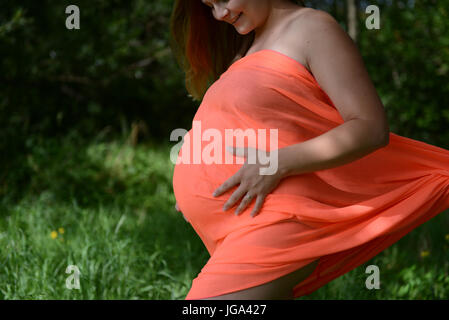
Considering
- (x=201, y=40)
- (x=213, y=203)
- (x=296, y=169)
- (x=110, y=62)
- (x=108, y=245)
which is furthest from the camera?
(x=110, y=62)

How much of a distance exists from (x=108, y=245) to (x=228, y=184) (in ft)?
5.58

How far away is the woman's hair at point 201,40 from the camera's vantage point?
72.4 inches

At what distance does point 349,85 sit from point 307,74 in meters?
0.13

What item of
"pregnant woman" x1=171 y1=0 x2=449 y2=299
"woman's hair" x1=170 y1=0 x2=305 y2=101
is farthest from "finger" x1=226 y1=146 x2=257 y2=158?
"woman's hair" x1=170 y1=0 x2=305 y2=101

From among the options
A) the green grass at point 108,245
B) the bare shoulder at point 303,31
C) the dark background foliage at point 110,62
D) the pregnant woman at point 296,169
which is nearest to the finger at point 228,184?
the pregnant woman at point 296,169

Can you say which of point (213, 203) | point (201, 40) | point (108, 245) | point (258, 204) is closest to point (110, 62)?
point (108, 245)

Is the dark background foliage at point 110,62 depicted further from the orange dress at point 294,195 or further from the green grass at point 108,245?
the orange dress at point 294,195

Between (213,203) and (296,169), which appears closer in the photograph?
(296,169)

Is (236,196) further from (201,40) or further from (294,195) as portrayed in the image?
(201,40)

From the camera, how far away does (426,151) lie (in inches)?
61.9

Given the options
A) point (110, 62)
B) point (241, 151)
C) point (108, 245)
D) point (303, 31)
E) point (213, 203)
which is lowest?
point (108, 245)

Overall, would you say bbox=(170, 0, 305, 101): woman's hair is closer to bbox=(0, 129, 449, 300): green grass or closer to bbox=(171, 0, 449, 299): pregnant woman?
bbox=(171, 0, 449, 299): pregnant woman

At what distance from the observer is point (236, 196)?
1.41 meters
